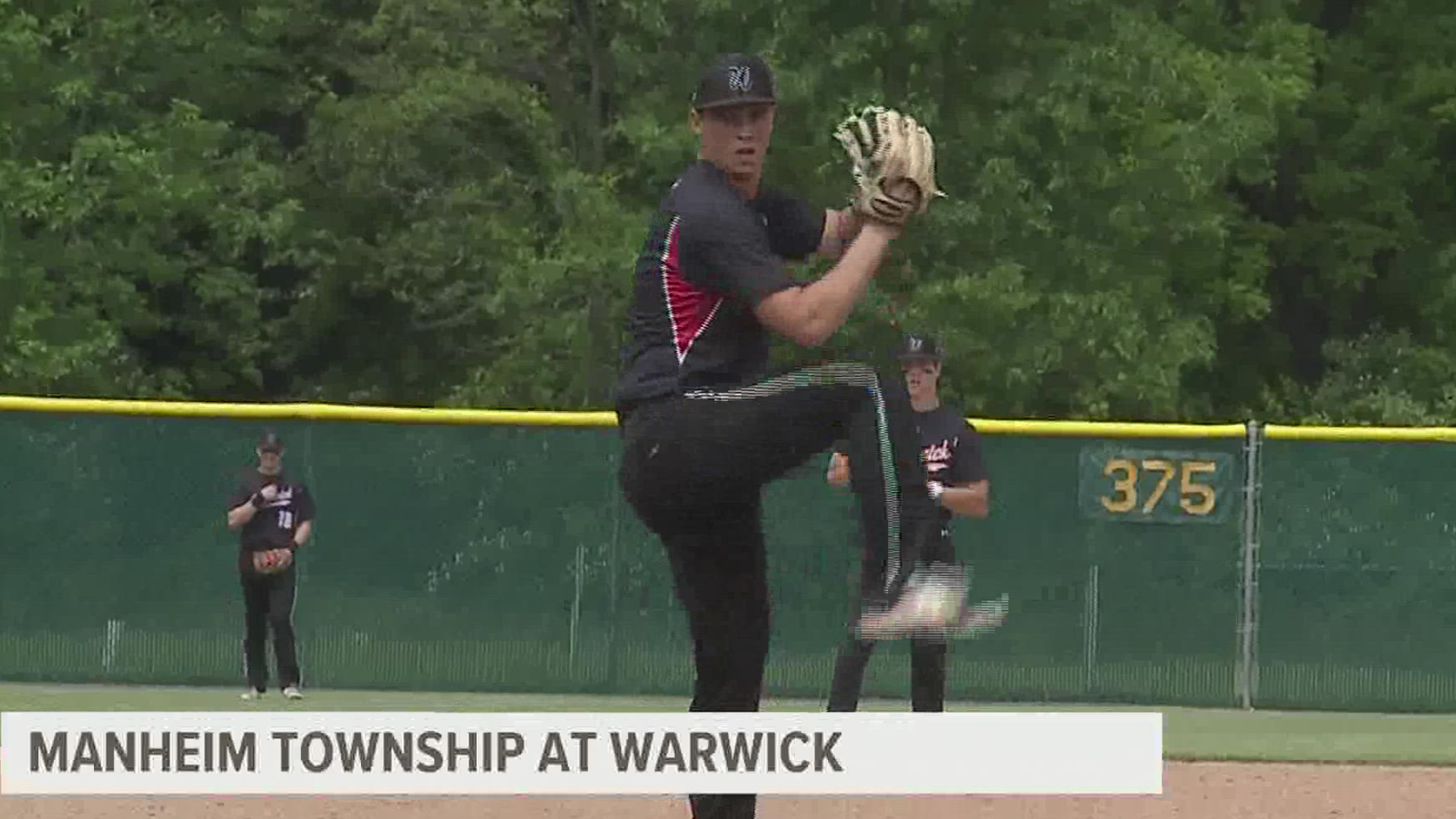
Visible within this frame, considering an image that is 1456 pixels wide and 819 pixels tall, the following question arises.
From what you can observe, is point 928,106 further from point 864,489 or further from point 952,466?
point 864,489

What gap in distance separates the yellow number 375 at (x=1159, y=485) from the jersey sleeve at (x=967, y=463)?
5.14m

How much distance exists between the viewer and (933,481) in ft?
40.3

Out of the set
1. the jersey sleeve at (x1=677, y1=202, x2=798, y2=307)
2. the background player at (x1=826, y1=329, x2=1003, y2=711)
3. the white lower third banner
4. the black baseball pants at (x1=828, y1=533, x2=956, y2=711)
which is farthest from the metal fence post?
the jersey sleeve at (x1=677, y1=202, x2=798, y2=307)

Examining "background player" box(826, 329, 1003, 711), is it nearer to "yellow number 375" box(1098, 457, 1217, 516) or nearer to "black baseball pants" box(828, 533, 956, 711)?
"black baseball pants" box(828, 533, 956, 711)

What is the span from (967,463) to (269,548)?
5.87 metres

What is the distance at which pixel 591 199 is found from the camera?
29.0m

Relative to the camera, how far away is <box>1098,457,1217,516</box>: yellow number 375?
1748cm

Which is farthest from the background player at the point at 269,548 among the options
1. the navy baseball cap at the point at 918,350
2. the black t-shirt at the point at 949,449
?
the navy baseball cap at the point at 918,350

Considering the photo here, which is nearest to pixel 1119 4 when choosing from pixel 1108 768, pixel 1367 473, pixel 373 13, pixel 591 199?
pixel 591 199

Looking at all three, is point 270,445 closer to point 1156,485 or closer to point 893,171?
point 1156,485

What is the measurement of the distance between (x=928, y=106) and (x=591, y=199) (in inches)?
143

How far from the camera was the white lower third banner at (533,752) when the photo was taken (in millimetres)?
7410

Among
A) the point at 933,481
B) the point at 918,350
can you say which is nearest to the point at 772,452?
the point at 918,350

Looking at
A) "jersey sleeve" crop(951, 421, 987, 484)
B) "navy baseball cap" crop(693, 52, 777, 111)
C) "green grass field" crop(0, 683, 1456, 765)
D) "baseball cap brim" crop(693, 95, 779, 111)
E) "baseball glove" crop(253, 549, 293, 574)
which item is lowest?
"green grass field" crop(0, 683, 1456, 765)
